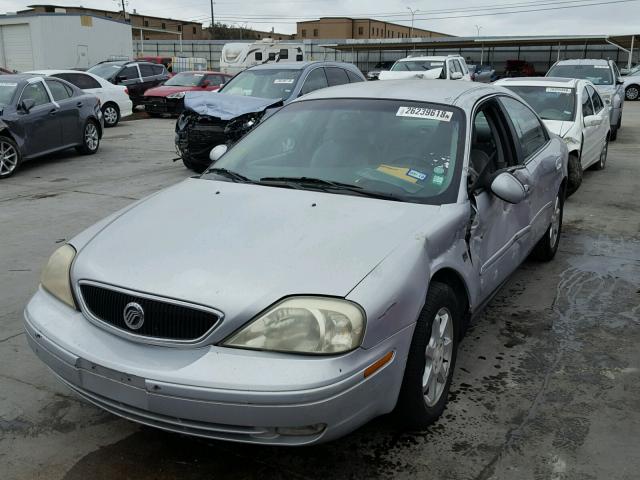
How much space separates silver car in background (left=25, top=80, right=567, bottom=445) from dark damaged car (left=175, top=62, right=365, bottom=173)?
17.4 feet

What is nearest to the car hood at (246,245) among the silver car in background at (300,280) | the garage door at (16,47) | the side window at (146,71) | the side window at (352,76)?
the silver car in background at (300,280)

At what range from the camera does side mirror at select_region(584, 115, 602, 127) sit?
8638 millimetres

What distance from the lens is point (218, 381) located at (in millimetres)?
2314

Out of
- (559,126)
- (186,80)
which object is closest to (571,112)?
(559,126)

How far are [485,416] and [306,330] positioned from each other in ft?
4.26

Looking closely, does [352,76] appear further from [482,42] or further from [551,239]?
[482,42]

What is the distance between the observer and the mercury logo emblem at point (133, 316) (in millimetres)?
2535

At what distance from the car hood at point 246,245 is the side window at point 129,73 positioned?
59.0ft

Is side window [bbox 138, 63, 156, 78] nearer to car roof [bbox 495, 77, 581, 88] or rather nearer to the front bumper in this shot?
car roof [bbox 495, 77, 581, 88]

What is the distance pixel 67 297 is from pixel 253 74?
8630 millimetres

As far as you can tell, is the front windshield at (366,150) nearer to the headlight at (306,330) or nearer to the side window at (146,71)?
the headlight at (306,330)

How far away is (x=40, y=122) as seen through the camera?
1045 centimetres

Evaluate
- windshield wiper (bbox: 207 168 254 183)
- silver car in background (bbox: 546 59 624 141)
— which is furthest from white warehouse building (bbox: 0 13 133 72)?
windshield wiper (bbox: 207 168 254 183)

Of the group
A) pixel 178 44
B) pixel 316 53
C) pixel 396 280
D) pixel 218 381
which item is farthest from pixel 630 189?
pixel 178 44
